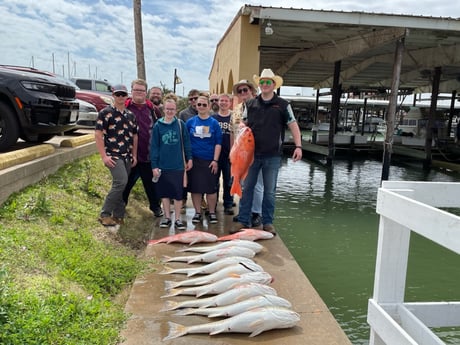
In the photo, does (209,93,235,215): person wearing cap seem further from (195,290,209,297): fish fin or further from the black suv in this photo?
(195,290,209,297): fish fin

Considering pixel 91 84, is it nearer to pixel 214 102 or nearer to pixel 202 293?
pixel 214 102

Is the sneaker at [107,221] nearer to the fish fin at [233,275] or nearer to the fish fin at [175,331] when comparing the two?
the fish fin at [233,275]

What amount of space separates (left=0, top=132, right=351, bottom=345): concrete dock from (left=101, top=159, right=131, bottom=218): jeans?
0.60 meters

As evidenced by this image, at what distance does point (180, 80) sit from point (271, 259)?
27.2 metres

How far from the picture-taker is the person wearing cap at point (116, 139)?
17.2 ft

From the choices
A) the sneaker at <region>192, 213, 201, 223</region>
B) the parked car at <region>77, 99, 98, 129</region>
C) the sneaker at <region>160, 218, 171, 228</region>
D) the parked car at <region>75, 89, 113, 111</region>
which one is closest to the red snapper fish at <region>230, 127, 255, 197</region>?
the sneaker at <region>192, 213, 201, 223</region>

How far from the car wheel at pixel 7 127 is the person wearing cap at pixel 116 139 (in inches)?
62.2

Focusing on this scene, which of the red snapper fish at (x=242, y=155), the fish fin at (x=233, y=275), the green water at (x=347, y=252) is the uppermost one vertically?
the red snapper fish at (x=242, y=155)

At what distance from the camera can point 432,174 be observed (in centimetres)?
1652

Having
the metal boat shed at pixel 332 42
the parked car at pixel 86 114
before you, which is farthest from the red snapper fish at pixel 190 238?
the parked car at pixel 86 114

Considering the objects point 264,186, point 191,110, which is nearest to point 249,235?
point 264,186

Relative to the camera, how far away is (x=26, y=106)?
5.86 metres

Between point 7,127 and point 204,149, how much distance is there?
9.65 ft

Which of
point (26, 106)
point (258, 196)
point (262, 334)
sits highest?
point (26, 106)
